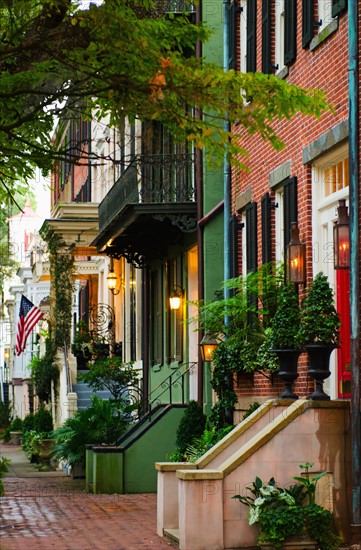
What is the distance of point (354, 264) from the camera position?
528 inches

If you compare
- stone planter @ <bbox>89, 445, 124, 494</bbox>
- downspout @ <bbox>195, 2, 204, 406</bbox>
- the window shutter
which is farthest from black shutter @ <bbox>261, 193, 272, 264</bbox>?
the window shutter

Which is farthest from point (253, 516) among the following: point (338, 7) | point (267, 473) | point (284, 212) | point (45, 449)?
point (45, 449)

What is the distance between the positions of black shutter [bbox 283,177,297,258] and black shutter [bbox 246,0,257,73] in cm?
295

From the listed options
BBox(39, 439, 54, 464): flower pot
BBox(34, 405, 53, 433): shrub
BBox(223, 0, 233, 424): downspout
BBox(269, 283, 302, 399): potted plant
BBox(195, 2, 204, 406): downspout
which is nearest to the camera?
BBox(269, 283, 302, 399): potted plant

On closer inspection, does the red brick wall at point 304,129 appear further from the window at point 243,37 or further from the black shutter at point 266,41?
the window at point 243,37

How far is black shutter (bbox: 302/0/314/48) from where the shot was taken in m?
15.7

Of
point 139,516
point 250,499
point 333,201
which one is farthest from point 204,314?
point 250,499

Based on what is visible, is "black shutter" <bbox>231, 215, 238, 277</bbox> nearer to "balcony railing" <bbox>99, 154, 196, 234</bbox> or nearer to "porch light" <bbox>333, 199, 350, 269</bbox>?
"balcony railing" <bbox>99, 154, 196, 234</bbox>

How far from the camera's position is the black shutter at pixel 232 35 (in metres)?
20.2

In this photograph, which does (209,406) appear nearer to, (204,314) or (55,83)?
(204,314)

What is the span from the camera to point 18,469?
2928cm

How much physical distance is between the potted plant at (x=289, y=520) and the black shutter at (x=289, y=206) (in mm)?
4161

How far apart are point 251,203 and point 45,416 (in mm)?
16262

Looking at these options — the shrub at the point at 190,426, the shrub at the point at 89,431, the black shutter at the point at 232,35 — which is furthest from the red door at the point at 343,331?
the shrub at the point at 89,431
